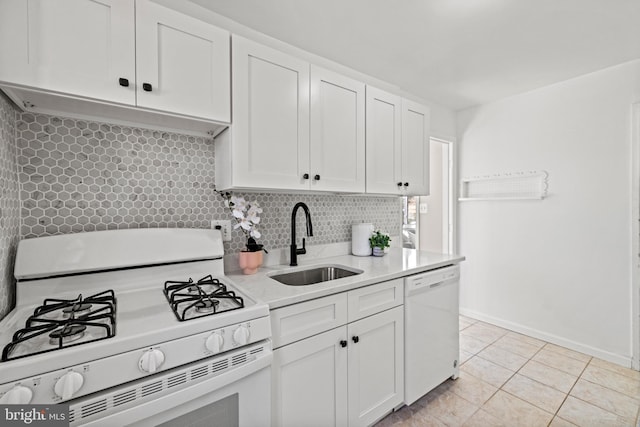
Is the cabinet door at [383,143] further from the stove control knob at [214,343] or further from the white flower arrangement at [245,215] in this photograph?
the stove control knob at [214,343]

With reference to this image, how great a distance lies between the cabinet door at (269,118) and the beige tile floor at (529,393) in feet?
5.34

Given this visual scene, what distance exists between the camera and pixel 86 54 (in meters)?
1.06

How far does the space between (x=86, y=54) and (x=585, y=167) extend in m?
3.53

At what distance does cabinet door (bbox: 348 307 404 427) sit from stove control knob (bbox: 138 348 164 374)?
890 mm

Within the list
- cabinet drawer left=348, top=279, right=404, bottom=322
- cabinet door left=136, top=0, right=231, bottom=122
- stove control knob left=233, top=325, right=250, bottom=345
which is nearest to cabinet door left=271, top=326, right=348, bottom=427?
cabinet drawer left=348, top=279, right=404, bottom=322

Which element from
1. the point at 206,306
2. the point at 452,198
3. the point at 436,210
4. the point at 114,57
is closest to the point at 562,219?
the point at 452,198

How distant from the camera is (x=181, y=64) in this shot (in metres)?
1.26

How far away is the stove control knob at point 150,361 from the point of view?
2.69 ft

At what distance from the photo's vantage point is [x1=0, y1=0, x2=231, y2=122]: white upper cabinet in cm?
96

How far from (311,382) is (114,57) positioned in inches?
63.2

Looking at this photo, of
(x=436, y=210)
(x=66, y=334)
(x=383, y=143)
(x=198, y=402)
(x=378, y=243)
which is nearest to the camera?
(x=66, y=334)

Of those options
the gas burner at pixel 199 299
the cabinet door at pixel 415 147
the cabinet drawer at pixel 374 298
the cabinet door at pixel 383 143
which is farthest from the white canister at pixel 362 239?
the gas burner at pixel 199 299

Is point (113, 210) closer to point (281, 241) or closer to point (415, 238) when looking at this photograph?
point (281, 241)
